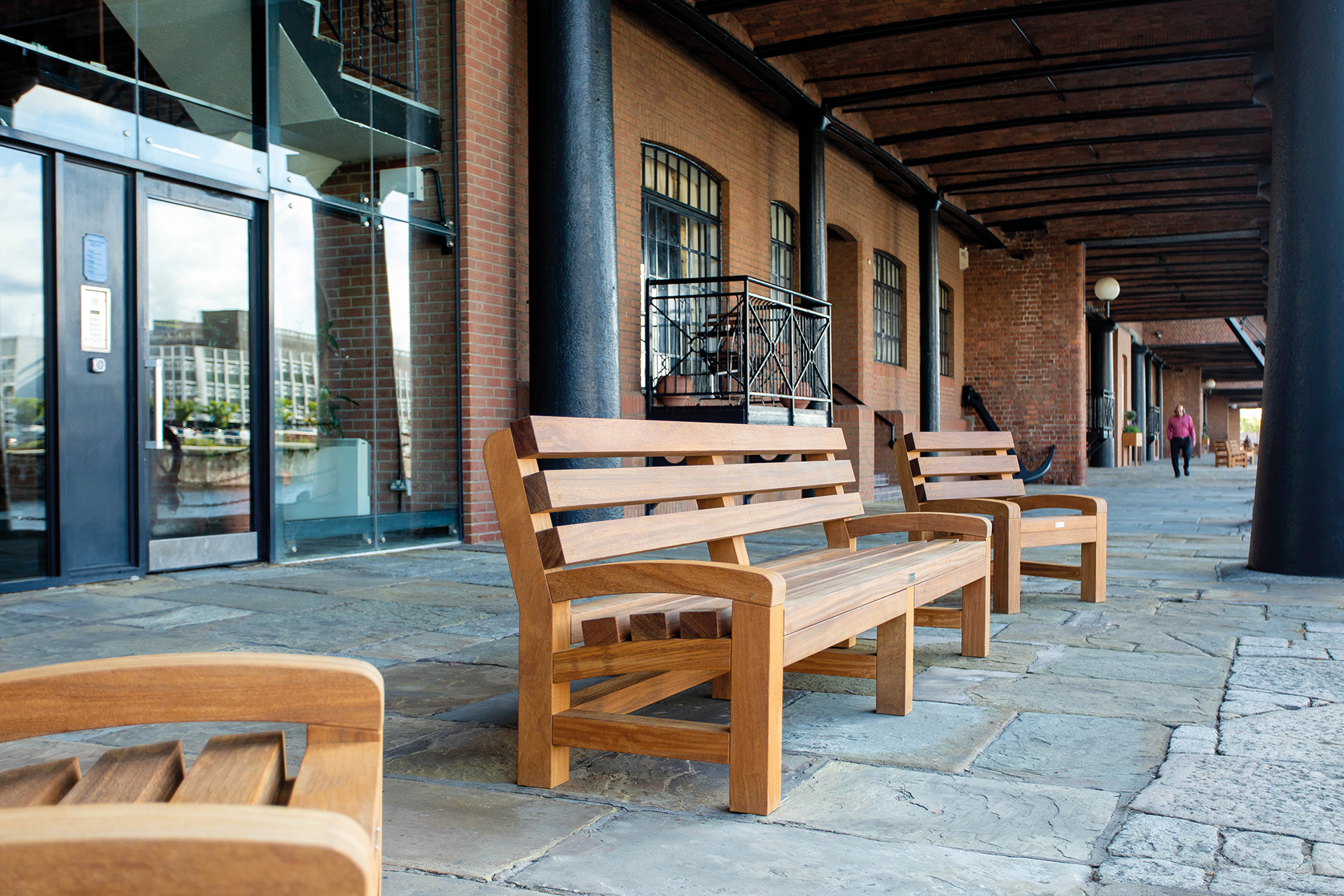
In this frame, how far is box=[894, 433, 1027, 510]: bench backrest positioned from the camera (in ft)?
14.6

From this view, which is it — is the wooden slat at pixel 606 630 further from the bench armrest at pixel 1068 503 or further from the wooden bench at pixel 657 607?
the bench armrest at pixel 1068 503

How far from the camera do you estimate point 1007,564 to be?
4301 millimetres

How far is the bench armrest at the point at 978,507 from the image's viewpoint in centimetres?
418

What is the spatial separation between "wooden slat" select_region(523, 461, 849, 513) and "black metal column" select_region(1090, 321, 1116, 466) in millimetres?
22965

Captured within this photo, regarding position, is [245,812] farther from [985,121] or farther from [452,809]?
[985,121]

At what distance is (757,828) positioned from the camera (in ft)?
6.32

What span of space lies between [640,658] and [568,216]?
4.56m

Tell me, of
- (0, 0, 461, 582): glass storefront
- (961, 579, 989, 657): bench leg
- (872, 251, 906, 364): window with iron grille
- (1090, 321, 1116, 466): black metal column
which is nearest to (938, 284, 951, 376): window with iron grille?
(872, 251, 906, 364): window with iron grille

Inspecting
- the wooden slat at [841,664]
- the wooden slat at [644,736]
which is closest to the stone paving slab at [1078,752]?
the wooden slat at [841,664]

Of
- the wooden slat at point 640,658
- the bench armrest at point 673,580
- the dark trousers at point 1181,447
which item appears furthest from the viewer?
the dark trousers at point 1181,447

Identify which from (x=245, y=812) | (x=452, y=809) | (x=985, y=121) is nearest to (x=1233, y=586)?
(x=452, y=809)

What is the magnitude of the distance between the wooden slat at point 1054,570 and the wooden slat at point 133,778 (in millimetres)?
4125

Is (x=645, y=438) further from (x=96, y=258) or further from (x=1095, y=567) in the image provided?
(x=96, y=258)

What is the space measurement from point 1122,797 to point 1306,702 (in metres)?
1.12
